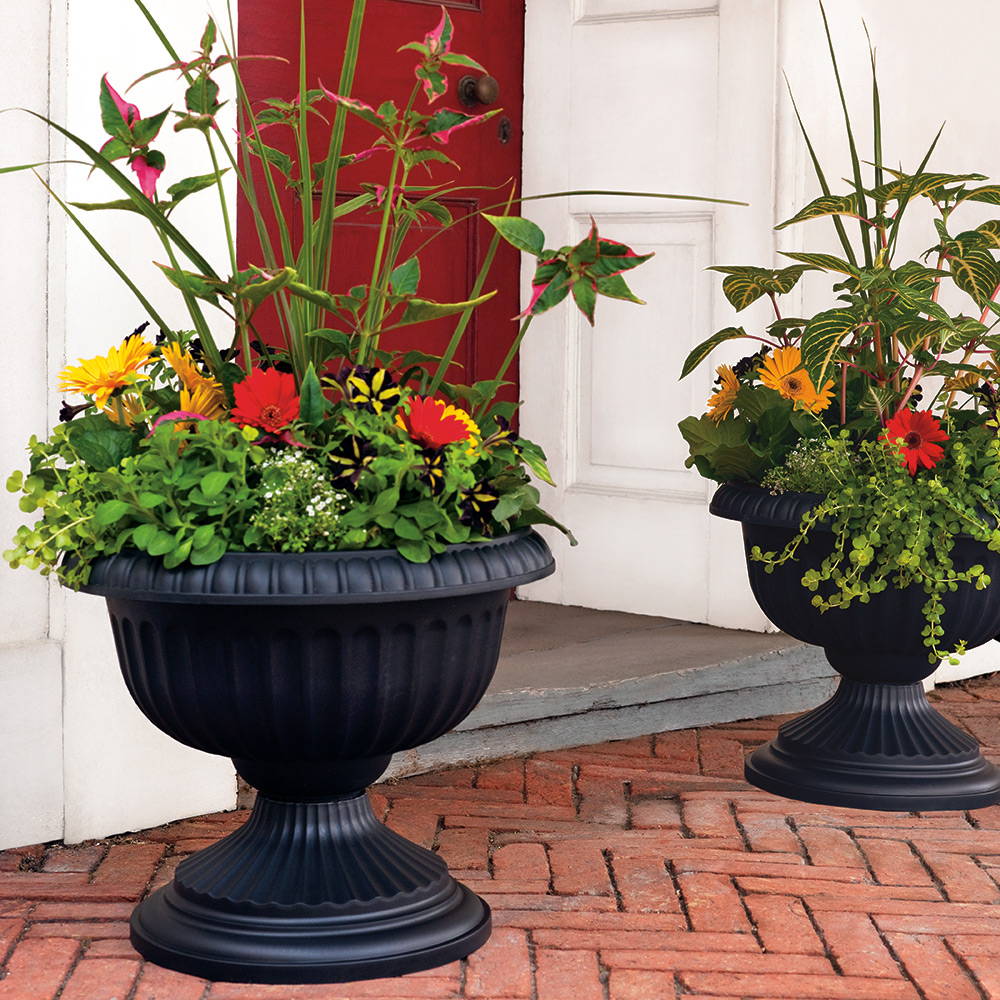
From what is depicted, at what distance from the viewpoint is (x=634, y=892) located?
258 cm

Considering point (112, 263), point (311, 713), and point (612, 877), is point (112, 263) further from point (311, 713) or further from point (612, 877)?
point (612, 877)

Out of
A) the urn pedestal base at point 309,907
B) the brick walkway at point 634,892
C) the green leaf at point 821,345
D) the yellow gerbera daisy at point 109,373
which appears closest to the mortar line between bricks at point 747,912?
the brick walkway at point 634,892

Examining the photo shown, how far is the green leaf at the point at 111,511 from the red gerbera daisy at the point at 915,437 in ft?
4.62

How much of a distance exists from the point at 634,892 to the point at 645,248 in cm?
188

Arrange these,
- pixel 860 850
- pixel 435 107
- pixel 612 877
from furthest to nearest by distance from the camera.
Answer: pixel 435 107 → pixel 860 850 → pixel 612 877

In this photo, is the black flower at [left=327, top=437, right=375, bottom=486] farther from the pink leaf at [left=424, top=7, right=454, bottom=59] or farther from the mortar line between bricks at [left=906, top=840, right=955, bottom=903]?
the mortar line between bricks at [left=906, top=840, right=955, bottom=903]

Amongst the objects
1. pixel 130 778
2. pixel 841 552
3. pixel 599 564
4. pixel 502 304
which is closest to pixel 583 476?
Answer: pixel 599 564

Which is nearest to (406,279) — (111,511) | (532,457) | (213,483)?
(532,457)

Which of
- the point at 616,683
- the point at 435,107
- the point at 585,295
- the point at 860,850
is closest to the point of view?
the point at 585,295

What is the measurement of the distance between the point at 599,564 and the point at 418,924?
6.29 ft

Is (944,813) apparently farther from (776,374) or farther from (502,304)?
(502,304)

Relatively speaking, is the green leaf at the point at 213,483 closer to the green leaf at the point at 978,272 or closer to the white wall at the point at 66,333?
the white wall at the point at 66,333

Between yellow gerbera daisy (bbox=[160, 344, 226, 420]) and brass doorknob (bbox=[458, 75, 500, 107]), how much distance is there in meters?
1.79

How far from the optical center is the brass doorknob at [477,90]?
3865 millimetres
